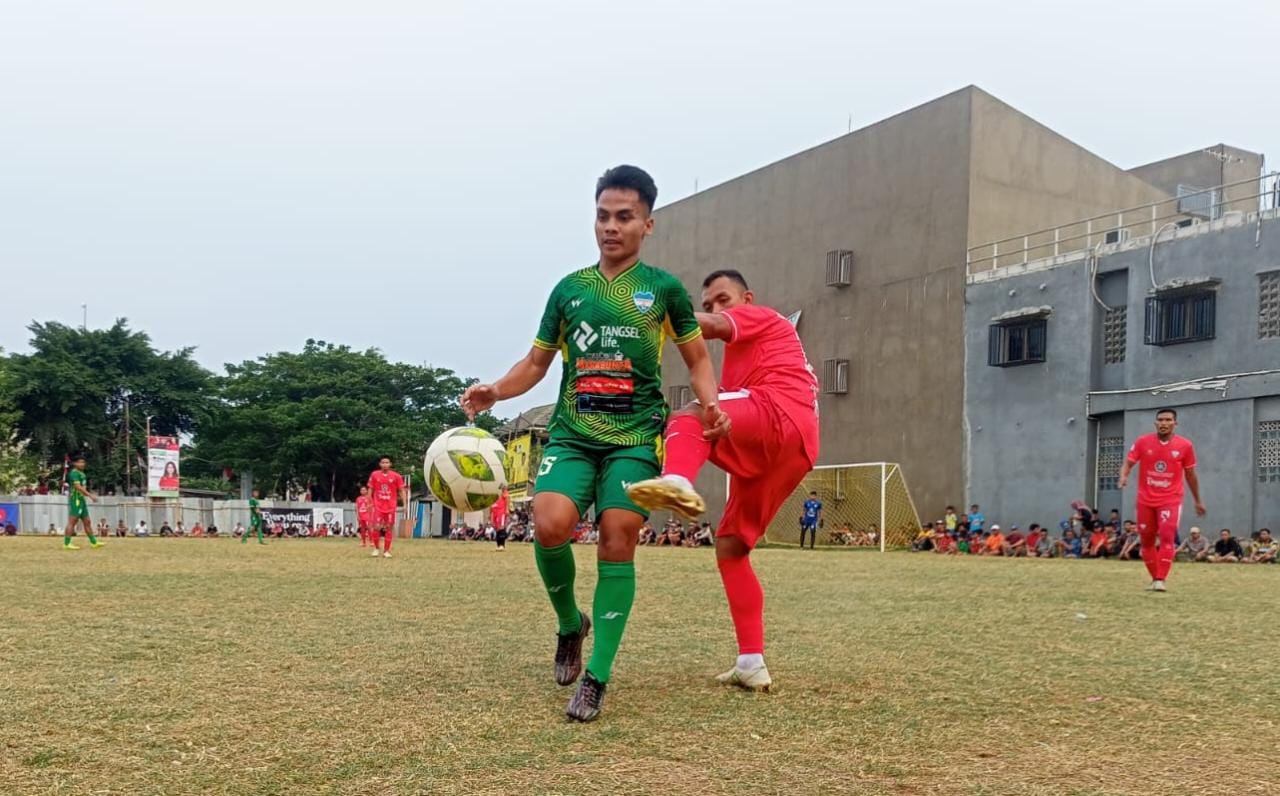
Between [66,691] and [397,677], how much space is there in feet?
4.43

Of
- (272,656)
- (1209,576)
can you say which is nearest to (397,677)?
(272,656)

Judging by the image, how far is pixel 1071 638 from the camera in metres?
7.00

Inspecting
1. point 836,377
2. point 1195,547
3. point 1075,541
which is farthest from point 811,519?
point 1195,547

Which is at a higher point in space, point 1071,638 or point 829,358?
point 829,358

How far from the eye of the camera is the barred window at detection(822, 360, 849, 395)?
121 ft

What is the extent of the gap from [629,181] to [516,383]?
3.39ft

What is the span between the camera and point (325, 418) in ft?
192

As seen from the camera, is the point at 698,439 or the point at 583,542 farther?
the point at 583,542

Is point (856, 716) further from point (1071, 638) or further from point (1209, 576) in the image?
point (1209, 576)

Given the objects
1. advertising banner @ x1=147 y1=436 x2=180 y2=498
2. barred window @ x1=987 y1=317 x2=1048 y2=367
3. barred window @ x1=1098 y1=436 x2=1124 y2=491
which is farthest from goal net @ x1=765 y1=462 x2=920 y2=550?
advertising banner @ x1=147 y1=436 x2=180 y2=498

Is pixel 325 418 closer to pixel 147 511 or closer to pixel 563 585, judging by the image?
pixel 147 511

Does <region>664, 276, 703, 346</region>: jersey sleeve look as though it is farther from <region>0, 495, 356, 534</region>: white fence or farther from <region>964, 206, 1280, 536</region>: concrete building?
<region>0, 495, 356, 534</region>: white fence

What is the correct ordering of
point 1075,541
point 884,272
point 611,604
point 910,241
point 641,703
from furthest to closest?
point 884,272, point 910,241, point 1075,541, point 611,604, point 641,703

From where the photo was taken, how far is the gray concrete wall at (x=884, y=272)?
33.4m
